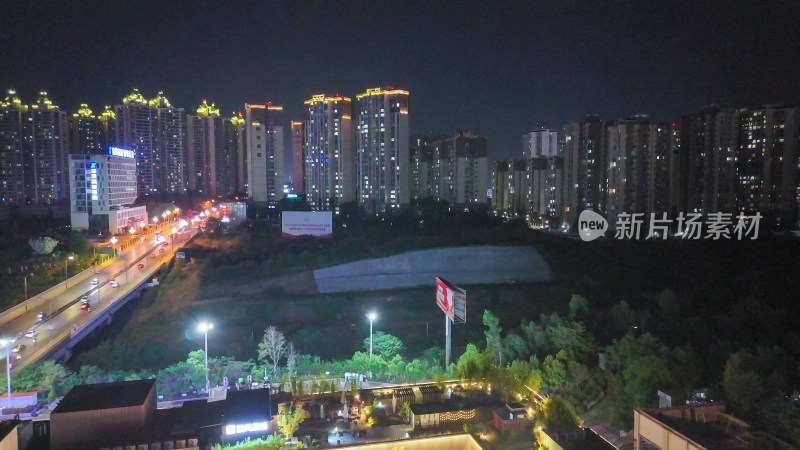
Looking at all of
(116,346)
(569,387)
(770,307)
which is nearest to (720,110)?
(770,307)

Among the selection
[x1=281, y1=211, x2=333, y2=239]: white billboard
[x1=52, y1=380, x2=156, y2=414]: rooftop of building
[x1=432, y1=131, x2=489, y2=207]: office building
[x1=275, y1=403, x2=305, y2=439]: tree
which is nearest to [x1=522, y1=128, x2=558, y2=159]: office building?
[x1=432, y1=131, x2=489, y2=207]: office building

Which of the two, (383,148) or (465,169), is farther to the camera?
(465,169)

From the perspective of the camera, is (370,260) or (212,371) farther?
(370,260)

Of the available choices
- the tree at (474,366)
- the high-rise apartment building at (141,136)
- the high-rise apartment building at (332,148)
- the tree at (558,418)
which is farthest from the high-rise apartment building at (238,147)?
the tree at (558,418)

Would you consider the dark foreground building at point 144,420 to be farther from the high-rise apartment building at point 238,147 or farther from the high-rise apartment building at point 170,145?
the high-rise apartment building at point 238,147

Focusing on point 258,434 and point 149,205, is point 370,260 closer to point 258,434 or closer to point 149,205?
point 258,434

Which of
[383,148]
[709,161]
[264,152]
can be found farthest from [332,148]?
[709,161]

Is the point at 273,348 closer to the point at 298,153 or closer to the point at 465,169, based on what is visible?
the point at 465,169
